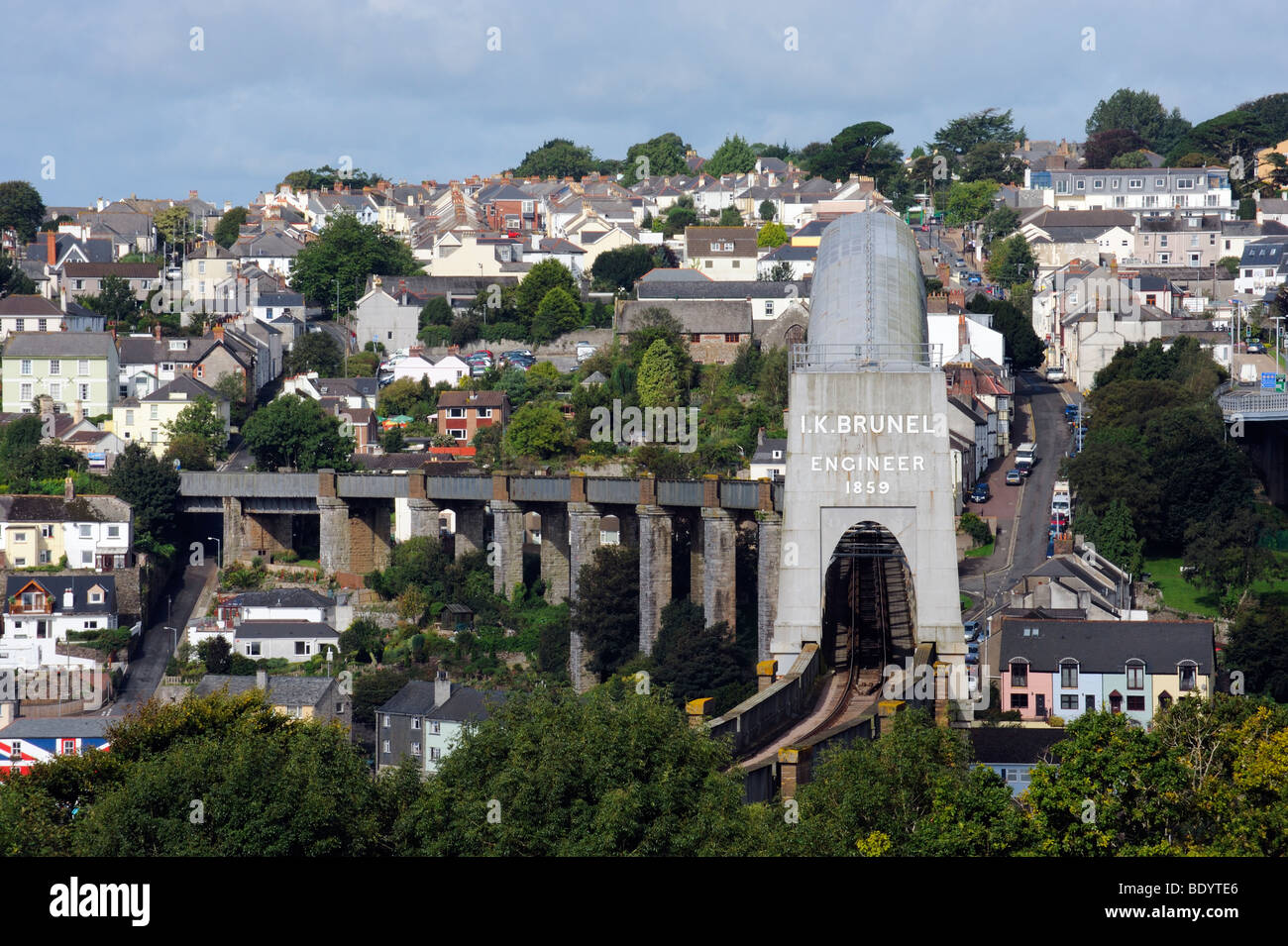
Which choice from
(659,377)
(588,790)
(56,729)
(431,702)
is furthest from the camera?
(659,377)

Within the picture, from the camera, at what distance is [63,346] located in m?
104

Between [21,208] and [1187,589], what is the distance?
105 m

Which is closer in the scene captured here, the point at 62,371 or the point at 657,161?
the point at 62,371

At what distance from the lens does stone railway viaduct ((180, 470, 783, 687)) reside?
249 feet

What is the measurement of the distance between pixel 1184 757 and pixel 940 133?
539 feet

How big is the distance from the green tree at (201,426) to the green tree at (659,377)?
20.3 meters

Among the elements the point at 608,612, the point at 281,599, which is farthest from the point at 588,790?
the point at 281,599

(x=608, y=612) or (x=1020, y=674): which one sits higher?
(x=608, y=612)

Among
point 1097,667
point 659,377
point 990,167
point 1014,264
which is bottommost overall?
point 1097,667

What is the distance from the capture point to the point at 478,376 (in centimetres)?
10731

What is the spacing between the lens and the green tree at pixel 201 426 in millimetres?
97188

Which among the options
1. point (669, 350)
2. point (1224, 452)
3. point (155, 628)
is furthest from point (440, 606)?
point (1224, 452)

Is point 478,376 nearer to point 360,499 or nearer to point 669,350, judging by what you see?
point 669,350

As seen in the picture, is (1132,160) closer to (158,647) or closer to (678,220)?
(678,220)
